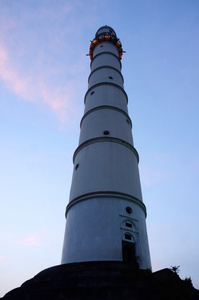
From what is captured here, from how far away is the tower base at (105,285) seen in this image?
7.32 m

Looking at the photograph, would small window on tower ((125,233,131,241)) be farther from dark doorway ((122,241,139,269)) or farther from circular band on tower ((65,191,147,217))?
circular band on tower ((65,191,147,217))

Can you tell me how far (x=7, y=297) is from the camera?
8.99 metres

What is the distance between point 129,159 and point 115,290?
814cm

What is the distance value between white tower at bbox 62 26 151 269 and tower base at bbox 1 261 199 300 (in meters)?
2.01

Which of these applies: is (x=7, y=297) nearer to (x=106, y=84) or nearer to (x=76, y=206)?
(x=76, y=206)

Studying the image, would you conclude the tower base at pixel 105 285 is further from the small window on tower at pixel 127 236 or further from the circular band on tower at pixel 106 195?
Result: the circular band on tower at pixel 106 195

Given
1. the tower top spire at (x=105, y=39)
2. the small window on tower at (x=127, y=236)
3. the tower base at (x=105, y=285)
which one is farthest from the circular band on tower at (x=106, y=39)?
the tower base at (x=105, y=285)

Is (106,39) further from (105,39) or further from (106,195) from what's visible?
(106,195)

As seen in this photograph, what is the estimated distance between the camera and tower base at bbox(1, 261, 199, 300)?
732 cm

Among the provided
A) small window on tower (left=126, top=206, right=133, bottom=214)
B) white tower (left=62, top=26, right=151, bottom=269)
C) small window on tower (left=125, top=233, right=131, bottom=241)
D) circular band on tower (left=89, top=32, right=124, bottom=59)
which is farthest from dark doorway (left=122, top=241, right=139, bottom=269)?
circular band on tower (left=89, top=32, right=124, bottom=59)

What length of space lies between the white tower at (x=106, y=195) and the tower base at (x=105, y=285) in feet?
6.61

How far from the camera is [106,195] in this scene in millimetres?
12266

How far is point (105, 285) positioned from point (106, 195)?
202 inches

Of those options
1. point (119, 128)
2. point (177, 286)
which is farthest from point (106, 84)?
point (177, 286)
